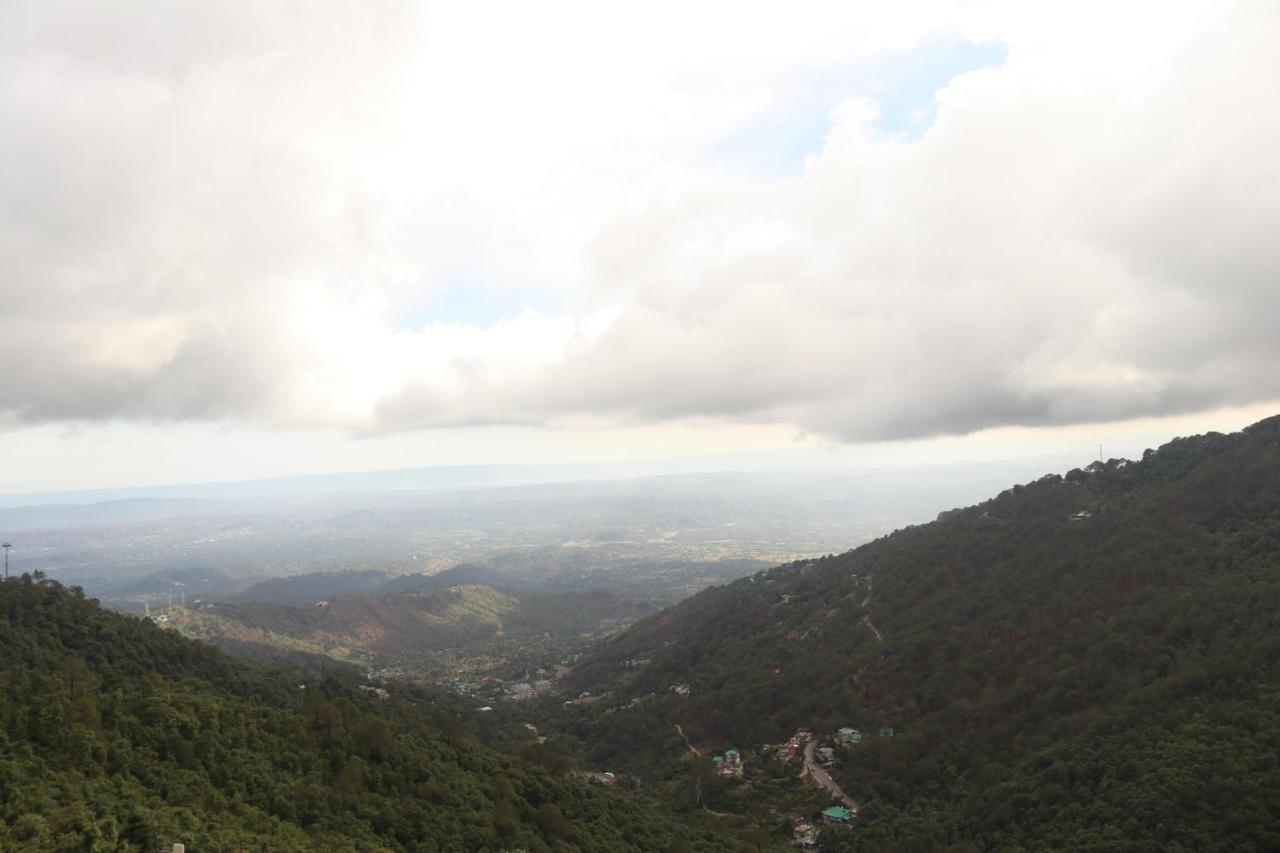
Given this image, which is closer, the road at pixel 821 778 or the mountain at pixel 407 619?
the road at pixel 821 778

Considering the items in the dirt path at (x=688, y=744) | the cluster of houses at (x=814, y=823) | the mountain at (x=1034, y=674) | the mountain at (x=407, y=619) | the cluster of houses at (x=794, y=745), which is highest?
the mountain at (x=1034, y=674)

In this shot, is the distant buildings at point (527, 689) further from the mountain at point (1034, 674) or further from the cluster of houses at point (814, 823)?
the cluster of houses at point (814, 823)

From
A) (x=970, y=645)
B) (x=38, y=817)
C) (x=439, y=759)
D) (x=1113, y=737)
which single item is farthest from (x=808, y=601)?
(x=38, y=817)

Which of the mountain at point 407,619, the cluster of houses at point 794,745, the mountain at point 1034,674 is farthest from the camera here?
the mountain at point 407,619

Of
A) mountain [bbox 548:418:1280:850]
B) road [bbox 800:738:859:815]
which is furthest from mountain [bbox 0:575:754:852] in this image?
mountain [bbox 548:418:1280:850]

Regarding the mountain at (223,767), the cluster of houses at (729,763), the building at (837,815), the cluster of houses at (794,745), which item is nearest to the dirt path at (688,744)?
the cluster of houses at (729,763)

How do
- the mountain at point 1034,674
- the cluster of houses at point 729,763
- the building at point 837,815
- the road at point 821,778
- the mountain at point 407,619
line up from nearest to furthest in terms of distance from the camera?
the mountain at point 1034,674
the building at point 837,815
the road at point 821,778
the cluster of houses at point 729,763
the mountain at point 407,619

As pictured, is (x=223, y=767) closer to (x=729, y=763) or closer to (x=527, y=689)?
(x=729, y=763)
